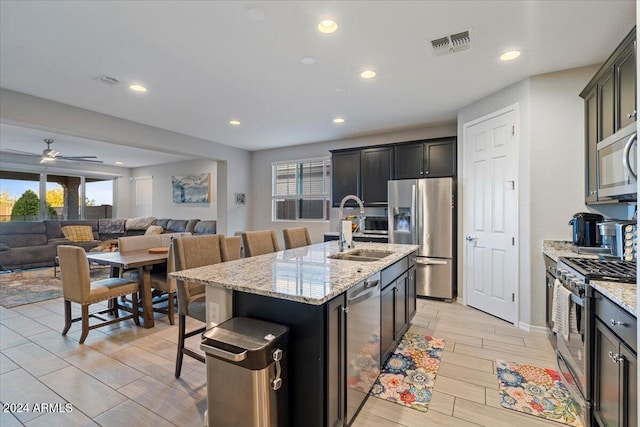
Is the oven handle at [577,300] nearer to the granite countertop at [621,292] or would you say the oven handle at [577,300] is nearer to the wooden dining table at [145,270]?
the granite countertop at [621,292]

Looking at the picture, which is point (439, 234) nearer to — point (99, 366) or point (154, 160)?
point (99, 366)

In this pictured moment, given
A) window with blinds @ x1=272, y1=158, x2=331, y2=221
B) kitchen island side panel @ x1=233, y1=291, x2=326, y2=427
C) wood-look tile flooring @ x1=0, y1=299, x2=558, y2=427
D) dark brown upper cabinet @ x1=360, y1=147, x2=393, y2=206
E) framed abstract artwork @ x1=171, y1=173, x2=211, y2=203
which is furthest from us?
framed abstract artwork @ x1=171, y1=173, x2=211, y2=203

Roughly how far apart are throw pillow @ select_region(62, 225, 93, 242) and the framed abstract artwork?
2215 millimetres

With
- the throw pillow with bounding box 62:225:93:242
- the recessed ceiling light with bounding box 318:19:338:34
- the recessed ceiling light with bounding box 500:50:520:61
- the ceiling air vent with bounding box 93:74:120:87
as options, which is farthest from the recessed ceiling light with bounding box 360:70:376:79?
the throw pillow with bounding box 62:225:93:242

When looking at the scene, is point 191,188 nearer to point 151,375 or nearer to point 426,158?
point 426,158

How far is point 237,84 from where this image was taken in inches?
130

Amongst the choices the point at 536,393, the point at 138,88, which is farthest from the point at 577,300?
the point at 138,88

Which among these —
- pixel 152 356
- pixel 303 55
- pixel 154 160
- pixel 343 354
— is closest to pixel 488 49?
pixel 303 55

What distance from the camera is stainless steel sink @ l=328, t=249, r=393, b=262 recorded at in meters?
2.64

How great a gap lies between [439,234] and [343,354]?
3.04 meters

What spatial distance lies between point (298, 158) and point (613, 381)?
563 centimetres

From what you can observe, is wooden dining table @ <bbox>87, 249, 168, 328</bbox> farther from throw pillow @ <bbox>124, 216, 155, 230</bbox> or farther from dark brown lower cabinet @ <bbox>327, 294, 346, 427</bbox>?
throw pillow @ <bbox>124, 216, 155, 230</bbox>

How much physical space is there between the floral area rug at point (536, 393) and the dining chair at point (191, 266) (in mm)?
2198

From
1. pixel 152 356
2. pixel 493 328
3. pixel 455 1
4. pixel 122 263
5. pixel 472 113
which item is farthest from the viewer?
pixel 472 113
